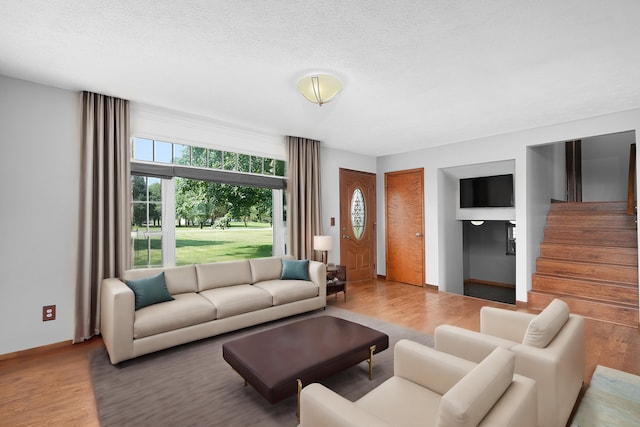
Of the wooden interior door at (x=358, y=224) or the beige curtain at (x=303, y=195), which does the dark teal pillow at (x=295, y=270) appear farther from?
A: the wooden interior door at (x=358, y=224)

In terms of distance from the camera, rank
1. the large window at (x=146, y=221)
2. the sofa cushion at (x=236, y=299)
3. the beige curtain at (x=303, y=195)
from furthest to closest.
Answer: the beige curtain at (x=303, y=195) < the large window at (x=146, y=221) < the sofa cushion at (x=236, y=299)

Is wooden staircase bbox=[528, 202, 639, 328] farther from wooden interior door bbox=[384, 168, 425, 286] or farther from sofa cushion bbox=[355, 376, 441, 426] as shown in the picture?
sofa cushion bbox=[355, 376, 441, 426]

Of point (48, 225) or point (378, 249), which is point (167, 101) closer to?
point (48, 225)

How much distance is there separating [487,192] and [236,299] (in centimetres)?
466

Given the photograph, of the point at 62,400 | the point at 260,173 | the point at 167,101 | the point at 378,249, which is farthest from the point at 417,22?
the point at 378,249

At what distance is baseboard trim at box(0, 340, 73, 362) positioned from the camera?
2.89 meters

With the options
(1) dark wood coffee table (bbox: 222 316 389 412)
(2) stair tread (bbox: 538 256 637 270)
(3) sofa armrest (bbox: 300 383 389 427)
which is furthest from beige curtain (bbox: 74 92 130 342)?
(2) stair tread (bbox: 538 256 637 270)

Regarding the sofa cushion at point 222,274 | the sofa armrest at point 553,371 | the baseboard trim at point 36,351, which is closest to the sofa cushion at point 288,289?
the sofa cushion at point 222,274

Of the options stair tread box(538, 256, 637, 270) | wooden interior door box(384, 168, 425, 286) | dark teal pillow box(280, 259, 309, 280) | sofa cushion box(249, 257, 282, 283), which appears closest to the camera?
stair tread box(538, 256, 637, 270)

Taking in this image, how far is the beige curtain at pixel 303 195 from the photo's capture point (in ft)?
16.6

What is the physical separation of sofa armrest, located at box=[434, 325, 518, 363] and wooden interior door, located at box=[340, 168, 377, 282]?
383cm

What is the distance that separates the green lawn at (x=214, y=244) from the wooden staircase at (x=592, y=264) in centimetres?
424

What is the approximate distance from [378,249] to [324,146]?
8.17 ft

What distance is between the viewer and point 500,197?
17.3ft
